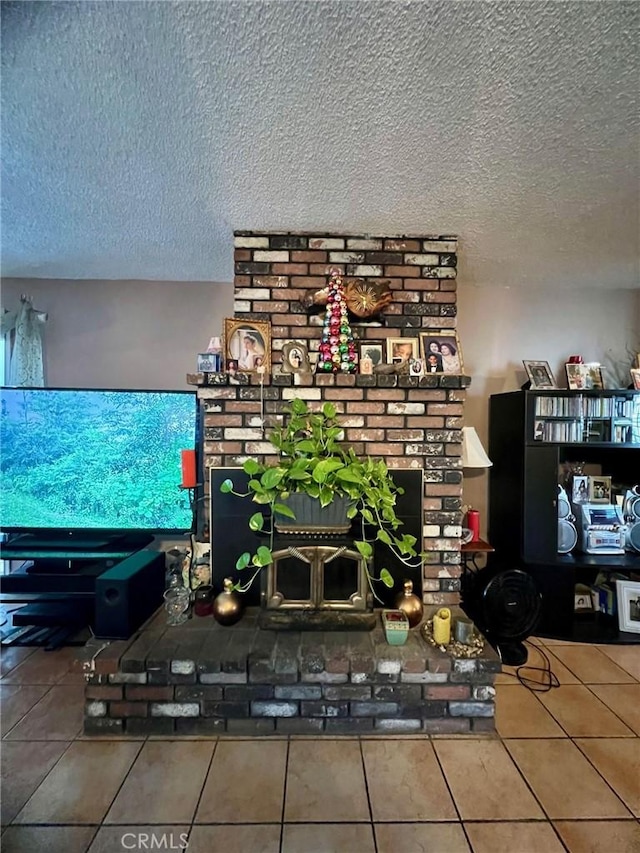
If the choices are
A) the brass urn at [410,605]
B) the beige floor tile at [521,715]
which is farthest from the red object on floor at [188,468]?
the beige floor tile at [521,715]

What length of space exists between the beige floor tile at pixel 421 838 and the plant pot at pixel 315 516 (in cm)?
97

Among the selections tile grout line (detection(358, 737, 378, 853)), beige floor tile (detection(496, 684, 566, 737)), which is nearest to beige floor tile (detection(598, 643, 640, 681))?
beige floor tile (detection(496, 684, 566, 737))

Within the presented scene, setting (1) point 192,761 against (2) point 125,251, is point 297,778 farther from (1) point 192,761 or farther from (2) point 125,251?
(2) point 125,251

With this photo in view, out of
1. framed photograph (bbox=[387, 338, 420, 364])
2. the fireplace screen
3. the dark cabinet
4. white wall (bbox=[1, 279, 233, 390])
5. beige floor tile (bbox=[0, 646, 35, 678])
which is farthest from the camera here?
white wall (bbox=[1, 279, 233, 390])

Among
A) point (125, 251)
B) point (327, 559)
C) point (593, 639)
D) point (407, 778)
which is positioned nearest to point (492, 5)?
point (327, 559)

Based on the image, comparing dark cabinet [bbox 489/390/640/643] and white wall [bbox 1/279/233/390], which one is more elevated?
white wall [bbox 1/279/233/390]

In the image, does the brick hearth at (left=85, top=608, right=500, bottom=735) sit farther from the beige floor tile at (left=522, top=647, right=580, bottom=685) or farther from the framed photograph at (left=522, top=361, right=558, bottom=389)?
the framed photograph at (left=522, top=361, right=558, bottom=389)

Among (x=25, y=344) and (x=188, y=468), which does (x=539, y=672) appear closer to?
(x=188, y=468)

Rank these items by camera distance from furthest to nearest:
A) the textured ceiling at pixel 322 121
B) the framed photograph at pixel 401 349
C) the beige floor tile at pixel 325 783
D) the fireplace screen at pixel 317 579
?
the framed photograph at pixel 401 349, the fireplace screen at pixel 317 579, the beige floor tile at pixel 325 783, the textured ceiling at pixel 322 121

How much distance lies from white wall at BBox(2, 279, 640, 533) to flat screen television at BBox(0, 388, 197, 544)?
412 millimetres

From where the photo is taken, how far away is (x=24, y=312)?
248 centimetres

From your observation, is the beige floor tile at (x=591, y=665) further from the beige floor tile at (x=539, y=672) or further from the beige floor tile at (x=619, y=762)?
the beige floor tile at (x=619, y=762)

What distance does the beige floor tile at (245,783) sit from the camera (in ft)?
3.88

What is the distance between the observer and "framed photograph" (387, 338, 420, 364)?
6.67ft
